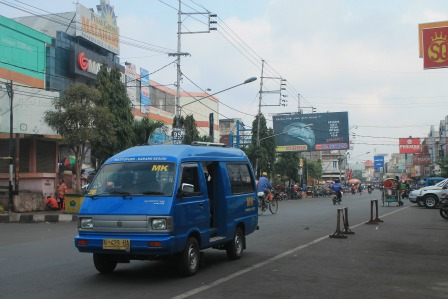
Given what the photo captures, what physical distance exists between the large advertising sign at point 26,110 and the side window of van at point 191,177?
17820 millimetres

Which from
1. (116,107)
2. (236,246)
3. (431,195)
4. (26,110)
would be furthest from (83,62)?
(236,246)

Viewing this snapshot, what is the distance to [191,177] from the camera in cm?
837

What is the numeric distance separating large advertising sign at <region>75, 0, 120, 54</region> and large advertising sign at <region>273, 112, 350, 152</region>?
2039cm

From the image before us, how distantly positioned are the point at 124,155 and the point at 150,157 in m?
0.56

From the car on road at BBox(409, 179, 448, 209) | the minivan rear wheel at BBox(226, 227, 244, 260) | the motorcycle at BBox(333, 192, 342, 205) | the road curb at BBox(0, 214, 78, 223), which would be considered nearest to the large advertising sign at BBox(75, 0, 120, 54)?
the motorcycle at BBox(333, 192, 342, 205)

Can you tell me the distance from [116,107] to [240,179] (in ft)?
56.7

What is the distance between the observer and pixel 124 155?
8438 mm

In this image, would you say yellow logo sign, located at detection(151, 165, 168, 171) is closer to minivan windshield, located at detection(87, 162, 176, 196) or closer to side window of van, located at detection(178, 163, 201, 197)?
minivan windshield, located at detection(87, 162, 176, 196)

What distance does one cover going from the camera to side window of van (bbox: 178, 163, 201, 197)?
8055mm

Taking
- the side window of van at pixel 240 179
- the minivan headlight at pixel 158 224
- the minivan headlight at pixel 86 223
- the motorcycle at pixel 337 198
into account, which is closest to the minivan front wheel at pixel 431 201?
the motorcycle at pixel 337 198

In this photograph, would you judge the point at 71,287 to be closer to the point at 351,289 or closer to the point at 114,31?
the point at 351,289

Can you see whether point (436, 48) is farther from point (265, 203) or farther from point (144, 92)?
point (144, 92)

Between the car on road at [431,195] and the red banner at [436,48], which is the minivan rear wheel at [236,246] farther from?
the car on road at [431,195]

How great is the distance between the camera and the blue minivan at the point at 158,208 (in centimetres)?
725
